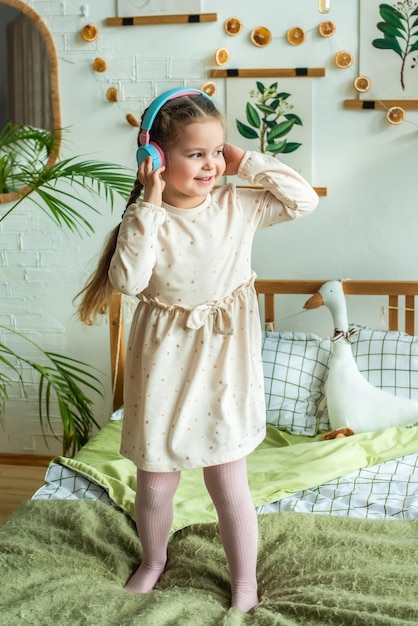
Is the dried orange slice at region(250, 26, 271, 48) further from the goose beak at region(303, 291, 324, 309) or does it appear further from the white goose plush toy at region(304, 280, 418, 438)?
the white goose plush toy at region(304, 280, 418, 438)

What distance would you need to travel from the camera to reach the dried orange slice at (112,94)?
3.13 meters

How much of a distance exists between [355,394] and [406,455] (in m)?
0.28

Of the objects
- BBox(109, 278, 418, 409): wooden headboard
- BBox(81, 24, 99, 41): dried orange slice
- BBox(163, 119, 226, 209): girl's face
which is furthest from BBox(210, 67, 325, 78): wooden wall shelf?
BBox(163, 119, 226, 209): girl's face

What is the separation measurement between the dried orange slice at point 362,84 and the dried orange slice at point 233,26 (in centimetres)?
46

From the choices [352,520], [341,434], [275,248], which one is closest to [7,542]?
[352,520]

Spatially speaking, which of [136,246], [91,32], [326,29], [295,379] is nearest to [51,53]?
[91,32]

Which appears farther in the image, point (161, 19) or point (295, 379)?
point (161, 19)

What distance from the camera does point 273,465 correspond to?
2.37 metres

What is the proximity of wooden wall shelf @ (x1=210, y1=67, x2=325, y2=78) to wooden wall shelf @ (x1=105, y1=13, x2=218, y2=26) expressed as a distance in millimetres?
188

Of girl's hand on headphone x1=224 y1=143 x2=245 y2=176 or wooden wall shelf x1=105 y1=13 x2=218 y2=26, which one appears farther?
wooden wall shelf x1=105 y1=13 x2=218 y2=26

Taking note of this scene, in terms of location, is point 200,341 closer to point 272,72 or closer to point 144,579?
point 144,579

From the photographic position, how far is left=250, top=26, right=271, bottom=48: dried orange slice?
2.96 meters

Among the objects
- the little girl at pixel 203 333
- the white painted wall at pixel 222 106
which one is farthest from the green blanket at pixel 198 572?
the white painted wall at pixel 222 106

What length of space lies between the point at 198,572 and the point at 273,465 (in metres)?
0.62
